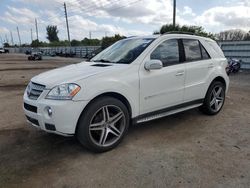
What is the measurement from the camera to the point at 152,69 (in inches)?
134

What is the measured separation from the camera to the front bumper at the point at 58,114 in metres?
2.81

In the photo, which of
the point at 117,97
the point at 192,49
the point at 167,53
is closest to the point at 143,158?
the point at 117,97

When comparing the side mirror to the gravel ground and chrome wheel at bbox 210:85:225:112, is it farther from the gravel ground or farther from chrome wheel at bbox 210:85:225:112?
chrome wheel at bbox 210:85:225:112

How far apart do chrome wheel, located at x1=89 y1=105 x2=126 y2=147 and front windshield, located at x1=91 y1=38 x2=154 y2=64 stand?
2.75 feet

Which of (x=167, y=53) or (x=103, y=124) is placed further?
(x=167, y=53)

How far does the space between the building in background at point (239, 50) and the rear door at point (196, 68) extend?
1136 centimetres

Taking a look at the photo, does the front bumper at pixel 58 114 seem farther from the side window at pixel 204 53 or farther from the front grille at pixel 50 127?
the side window at pixel 204 53

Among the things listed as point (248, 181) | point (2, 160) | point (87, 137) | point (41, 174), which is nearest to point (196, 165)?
point (248, 181)

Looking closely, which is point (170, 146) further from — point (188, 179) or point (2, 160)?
point (2, 160)

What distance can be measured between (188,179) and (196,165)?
1.14 feet

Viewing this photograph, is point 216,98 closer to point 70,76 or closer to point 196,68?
point 196,68

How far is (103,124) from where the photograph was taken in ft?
10.5

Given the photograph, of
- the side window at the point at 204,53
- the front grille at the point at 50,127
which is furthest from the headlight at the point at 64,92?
the side window at the point at 204,53

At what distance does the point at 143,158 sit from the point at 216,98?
2574mm
